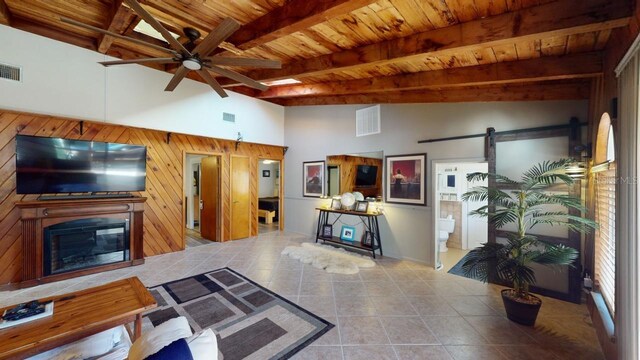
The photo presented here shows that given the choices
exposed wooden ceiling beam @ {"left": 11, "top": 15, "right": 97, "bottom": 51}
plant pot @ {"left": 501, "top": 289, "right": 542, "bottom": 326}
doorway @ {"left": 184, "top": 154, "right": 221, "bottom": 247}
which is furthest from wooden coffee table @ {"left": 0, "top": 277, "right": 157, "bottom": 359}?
exposed wooden ceiling beam @ {"left": 11, "top": 15, "right": 97, "bottom": 51}

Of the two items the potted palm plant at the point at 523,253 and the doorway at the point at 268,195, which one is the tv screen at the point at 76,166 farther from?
the potted palm plant at the point at 523,253

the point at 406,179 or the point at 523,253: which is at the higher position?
the point at 406,179

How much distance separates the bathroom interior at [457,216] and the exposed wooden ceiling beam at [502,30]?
10.5 feet

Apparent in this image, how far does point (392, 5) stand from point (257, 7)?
1262 mm

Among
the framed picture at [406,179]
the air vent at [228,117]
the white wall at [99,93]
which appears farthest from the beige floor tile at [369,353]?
the air vent at [228,117]

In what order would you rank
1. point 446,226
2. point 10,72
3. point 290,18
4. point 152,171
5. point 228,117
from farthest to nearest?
1. point 446,226
2. point 228,117
3. point 152,171
4. point 10,72
5. point 290,18

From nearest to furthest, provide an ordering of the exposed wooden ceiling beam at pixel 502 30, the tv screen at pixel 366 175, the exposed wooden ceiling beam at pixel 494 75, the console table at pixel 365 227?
the exposed wooden ceiling beam at pixel 502 30, the exposed wooden ceiling beam at pixel 494 75, the console table at pixel 365 227, the tv screen at pixel 366 175

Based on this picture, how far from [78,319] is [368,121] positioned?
467 cm

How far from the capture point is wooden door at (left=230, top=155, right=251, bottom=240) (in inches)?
223

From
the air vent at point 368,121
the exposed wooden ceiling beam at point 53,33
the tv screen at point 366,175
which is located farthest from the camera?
the tv screen at point 366,175

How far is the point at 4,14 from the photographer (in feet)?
9.11

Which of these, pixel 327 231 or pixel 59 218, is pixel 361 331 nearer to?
pixel 327 231

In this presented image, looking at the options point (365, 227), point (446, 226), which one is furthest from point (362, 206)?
point (446, 226)

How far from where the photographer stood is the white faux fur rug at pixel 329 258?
3.90 metres
